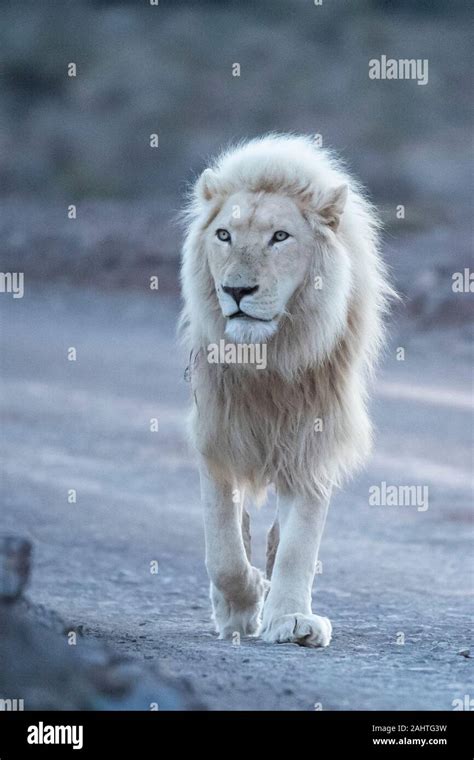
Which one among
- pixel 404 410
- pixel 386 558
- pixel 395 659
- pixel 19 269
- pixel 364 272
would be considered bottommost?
pixel 395 659

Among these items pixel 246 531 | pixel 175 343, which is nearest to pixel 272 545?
pixel 246 531

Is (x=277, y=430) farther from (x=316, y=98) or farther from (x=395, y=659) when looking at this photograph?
(x=316, y=98)

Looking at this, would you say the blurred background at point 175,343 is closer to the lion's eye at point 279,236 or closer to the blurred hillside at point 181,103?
the blurred hillside at point 181,103

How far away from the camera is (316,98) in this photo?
26938mm

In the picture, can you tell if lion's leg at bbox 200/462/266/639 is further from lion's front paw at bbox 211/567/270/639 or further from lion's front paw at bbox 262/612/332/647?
lion's front paw at bbox 262/612/332/647

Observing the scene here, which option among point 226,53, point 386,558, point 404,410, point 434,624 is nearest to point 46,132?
point 226,53

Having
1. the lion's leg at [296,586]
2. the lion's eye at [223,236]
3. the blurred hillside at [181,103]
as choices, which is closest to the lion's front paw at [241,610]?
the lion's leg at [296,586]

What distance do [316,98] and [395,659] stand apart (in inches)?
842

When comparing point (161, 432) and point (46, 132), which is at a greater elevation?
point (46, 132)

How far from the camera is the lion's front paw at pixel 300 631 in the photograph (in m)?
6.42

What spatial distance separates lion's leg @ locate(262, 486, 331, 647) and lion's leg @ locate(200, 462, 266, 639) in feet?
0.59

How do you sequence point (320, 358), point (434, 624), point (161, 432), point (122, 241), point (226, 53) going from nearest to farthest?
point (320, 358) → point (434, 624) → point (161, 432) → point (122, 241) → point (226, 53)

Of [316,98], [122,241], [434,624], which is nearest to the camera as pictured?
[434,624]

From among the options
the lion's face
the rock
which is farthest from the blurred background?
the lion's face
